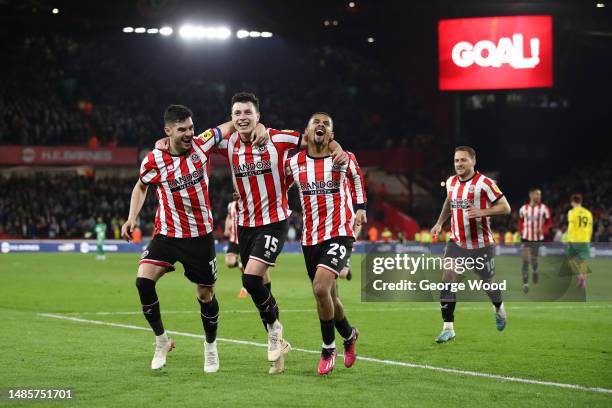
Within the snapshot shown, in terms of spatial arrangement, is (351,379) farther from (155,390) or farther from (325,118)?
(325,118)

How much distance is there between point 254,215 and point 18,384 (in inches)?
109

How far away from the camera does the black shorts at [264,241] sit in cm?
984

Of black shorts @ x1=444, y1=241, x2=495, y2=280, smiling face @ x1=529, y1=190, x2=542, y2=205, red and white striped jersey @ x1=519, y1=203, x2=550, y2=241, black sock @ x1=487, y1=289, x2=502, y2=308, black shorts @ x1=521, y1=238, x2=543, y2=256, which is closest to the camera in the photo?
black shorts @ x1=444, y1=241, x2=495, y2=280

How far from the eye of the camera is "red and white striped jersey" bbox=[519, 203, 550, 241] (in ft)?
76.5

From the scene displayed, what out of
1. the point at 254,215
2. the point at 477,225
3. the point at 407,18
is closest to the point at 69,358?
the point at 254,215

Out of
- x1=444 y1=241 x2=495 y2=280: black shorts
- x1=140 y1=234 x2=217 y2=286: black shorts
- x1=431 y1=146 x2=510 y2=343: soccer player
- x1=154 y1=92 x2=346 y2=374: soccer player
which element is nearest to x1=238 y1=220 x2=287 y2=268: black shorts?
x1=154 y1=92 x2=346 y2=374: soccer player

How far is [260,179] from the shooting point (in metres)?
9.98

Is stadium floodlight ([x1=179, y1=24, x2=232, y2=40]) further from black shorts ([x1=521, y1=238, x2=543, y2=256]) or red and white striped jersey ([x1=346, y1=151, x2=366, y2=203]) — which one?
red and white striped jersey ([x1=346, y1=151, x2=366, y2=203])

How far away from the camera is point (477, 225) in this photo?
1302cm

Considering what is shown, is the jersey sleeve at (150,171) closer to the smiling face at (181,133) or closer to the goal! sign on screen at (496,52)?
the smiling face at (181,133)

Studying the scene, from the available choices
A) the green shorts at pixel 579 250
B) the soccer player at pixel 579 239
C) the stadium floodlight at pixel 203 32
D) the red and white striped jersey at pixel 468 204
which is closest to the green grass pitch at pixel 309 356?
the red and white striped jersey at pixel 468 204

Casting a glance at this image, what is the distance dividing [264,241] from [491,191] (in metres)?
4.05

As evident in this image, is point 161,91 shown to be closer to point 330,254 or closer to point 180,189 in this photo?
point 180,189

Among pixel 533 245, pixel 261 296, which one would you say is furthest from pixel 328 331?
pixel 533 245
